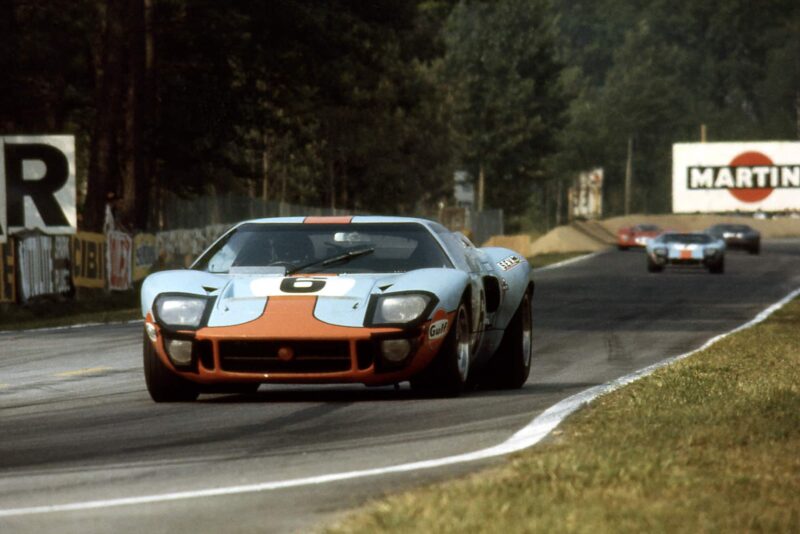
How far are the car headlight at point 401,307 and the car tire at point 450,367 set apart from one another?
29 centimetres

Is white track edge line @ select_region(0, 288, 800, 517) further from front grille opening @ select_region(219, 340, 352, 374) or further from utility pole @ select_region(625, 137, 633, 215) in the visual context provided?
utility pole @ select_region(625, 137, 633, 215)

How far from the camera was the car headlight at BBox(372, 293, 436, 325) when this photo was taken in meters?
10.6

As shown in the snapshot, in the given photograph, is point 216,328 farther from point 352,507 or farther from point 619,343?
point 619,343

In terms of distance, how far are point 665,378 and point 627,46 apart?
150 meters

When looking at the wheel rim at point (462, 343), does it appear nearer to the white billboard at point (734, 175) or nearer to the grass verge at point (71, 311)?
the grass verge at point (71, 311)

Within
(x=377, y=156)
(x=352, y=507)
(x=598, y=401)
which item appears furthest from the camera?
(x=377, y=156)

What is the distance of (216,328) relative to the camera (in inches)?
416

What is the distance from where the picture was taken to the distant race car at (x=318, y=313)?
10523 mm

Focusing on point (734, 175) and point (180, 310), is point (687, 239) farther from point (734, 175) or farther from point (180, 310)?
point (180, 310)

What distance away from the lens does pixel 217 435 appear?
30.1 ft

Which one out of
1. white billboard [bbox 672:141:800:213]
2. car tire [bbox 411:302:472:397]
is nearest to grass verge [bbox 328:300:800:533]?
car tire [bbox 411:302:472:397]

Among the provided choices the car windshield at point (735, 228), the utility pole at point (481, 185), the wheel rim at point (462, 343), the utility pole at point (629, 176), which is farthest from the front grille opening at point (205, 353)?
the utility pole at point (629, 176)

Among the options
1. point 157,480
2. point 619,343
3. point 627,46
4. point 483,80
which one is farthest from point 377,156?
point 627,46

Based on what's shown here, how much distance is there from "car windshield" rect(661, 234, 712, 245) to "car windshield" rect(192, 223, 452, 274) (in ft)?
118
